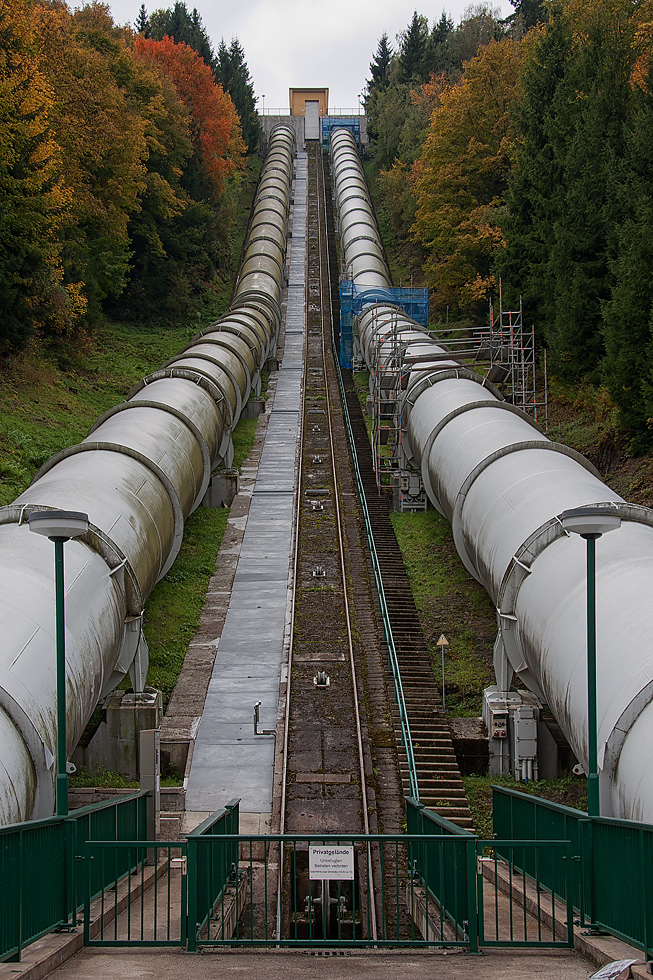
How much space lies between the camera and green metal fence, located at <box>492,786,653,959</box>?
788 cm

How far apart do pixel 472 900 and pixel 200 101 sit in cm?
6667

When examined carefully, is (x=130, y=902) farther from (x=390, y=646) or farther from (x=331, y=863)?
(x=390, y=646)

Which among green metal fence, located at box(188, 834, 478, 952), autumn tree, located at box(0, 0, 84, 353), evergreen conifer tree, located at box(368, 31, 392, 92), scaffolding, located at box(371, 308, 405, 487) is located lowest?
green metal fence, located at box(188, 834, 478, 952)

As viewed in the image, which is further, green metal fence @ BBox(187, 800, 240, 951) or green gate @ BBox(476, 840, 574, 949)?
green gate @ BBox(476, 840, 574, 949)

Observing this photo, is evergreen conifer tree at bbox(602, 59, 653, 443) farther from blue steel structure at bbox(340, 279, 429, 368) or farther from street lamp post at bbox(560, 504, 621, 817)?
blue steel structure at bbox(340, 279, 429, 368)

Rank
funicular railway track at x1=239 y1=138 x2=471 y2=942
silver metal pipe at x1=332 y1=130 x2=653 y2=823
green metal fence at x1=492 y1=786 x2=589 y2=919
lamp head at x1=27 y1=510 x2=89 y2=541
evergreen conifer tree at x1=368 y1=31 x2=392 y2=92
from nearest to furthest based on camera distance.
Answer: green metal fence at x1=492 y1=786 x2=589 y2=919 < lamp head at x1=27 y1=510 x2=89 y2=541 < silver metal pipe at x1=332 y1=130 x2=653 y2=823 < funicular railway track at x1=239 y1=138 x2=471 y2=942 < evergreen conifer tree at x1=368 y1=31 x2=392 y2=92

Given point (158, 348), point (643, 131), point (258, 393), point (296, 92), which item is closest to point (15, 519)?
point (643, 131)

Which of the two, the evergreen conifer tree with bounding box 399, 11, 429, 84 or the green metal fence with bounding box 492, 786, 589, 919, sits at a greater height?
the evergreen conifer tree with bounding box 399, 11, 429, 84

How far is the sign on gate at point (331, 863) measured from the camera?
31.9ft

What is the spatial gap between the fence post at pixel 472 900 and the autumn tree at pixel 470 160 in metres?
41.4

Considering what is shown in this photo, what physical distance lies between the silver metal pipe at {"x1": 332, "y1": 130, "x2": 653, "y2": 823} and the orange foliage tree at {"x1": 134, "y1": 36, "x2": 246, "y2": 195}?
4486cm

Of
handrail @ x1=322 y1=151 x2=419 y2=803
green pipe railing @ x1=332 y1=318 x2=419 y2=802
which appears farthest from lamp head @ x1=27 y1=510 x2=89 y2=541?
green pipe railing @ x1=332 y1=318 x2=419 y2=802

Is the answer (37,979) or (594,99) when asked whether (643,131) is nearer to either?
(594,99)

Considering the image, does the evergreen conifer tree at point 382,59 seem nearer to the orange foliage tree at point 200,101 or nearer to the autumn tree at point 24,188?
the orange foliage tree at point 200,101
